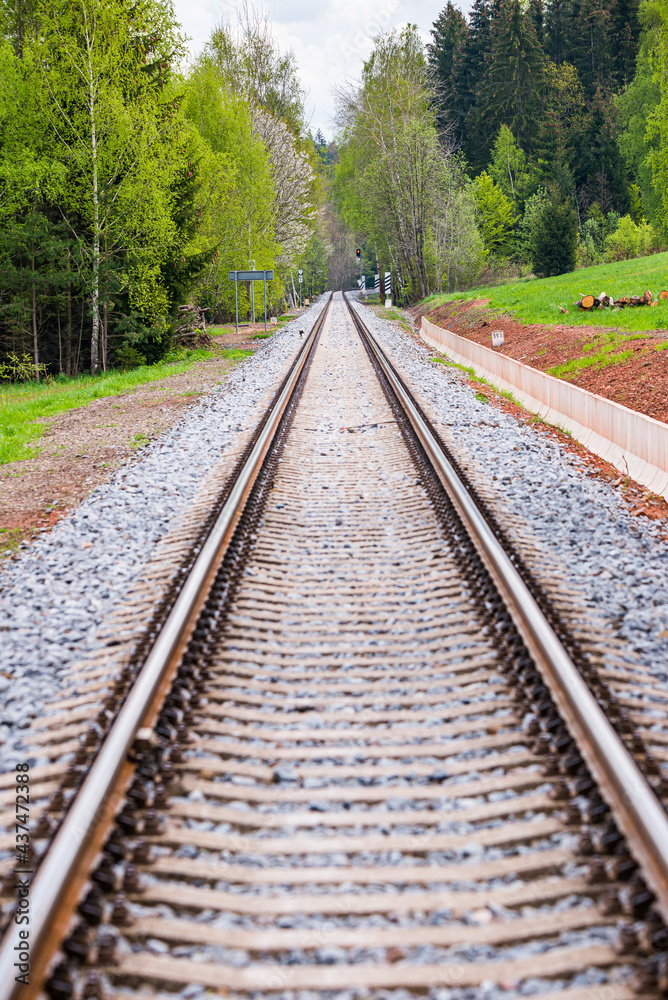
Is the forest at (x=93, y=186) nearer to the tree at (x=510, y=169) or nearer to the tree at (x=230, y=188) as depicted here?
the tree at (x=230, y=188)

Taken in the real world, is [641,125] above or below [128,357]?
above

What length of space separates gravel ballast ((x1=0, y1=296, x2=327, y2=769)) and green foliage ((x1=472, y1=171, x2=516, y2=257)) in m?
47.2

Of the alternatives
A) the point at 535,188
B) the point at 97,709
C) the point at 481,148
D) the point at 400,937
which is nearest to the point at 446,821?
the point at 400,937

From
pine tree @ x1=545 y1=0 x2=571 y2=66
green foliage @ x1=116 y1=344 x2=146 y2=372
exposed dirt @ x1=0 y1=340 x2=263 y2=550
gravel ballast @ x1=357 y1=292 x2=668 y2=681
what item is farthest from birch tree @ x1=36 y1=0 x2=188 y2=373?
pine tree @ x1=545 y1=0 x2=571 y2=66

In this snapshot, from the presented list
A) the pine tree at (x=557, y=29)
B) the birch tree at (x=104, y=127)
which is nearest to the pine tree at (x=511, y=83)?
the pine tree at (x=557, y=29)

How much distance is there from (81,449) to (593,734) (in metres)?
8.86

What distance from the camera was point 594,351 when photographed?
14.5 meters

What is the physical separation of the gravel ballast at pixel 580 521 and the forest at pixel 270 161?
41.7 feet

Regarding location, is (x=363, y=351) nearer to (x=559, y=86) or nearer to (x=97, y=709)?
(x=97, y=709)

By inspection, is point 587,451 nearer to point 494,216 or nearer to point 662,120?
point 662,120

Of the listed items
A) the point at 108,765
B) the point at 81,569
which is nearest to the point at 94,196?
the point at 81,569

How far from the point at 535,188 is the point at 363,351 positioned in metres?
46.1

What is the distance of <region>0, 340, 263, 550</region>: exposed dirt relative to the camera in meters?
7.65

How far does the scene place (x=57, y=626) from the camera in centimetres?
475
